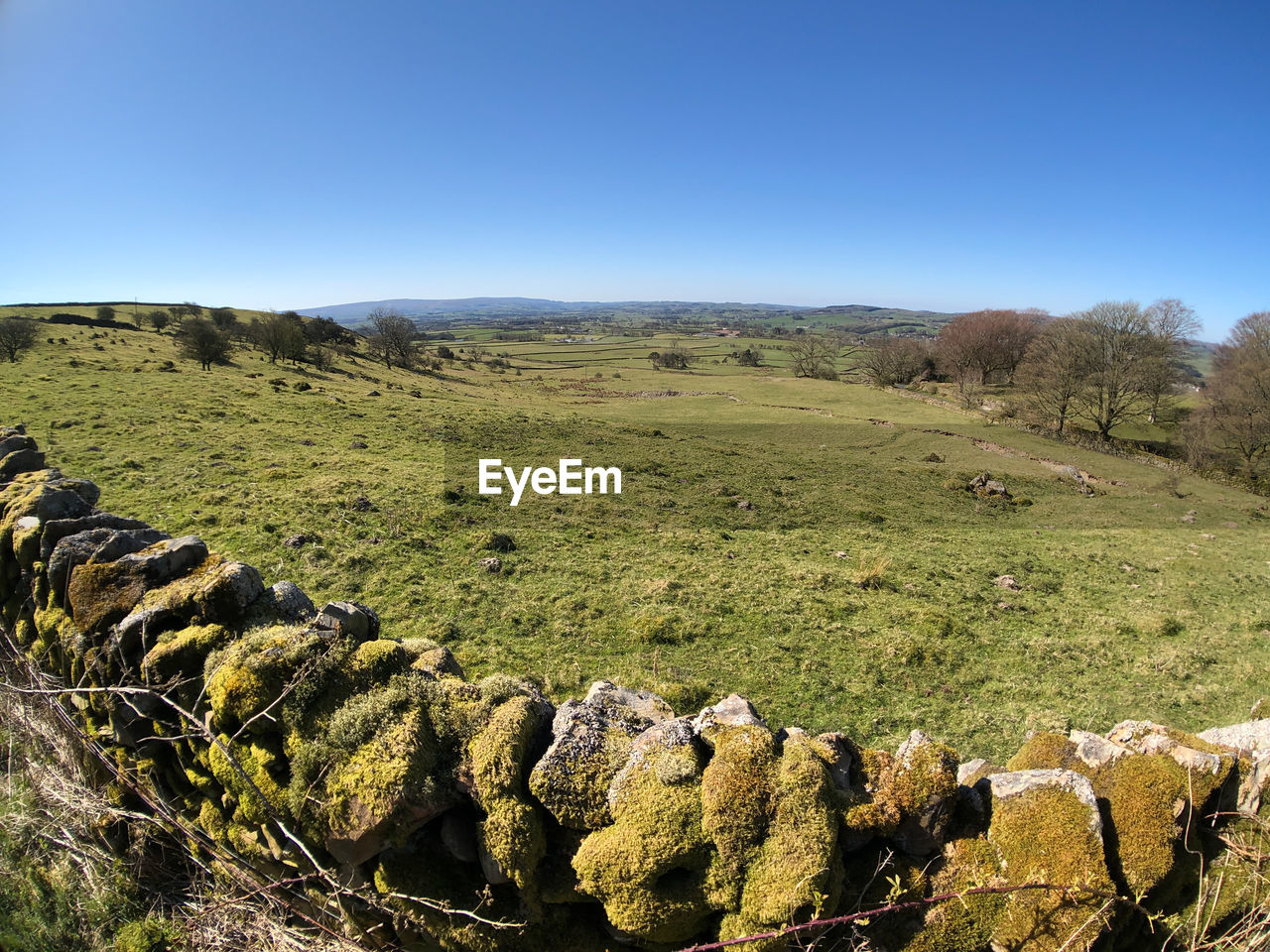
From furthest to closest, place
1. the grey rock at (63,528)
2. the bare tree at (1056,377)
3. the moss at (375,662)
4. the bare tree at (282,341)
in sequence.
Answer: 1. the bare tree at (282,341)
2. the bare tree at (1056,377)
3. the grey rock at (63,528)
4. the moss at (375,662)

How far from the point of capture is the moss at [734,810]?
3896 millimetres

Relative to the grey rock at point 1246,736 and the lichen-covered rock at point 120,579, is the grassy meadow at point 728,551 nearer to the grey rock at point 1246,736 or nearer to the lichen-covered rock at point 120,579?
the grey rock at point 1246,736

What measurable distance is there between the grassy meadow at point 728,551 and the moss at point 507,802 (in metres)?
6.68

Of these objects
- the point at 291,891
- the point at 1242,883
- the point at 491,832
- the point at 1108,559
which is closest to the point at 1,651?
the point at 291,891

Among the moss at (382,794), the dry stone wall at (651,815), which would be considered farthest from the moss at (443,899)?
the moss at (382,794)

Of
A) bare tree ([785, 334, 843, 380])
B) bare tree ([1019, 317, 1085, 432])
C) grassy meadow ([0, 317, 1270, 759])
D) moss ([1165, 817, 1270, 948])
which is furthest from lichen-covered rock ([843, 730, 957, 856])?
bare tree ([785, 334, 843, 380])

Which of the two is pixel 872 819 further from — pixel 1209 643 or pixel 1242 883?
pixel 1209 643

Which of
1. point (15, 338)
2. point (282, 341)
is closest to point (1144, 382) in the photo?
point (282, 341)

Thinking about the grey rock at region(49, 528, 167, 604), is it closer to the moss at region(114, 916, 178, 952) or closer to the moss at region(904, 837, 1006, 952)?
the moss at region(114, 916, 178, 952)

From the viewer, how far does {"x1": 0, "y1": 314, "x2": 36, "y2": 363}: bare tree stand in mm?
43938

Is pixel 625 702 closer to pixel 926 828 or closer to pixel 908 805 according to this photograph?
pixel 908 805

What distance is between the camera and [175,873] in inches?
229

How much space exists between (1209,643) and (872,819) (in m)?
18.1

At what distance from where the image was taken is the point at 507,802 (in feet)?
13.8
